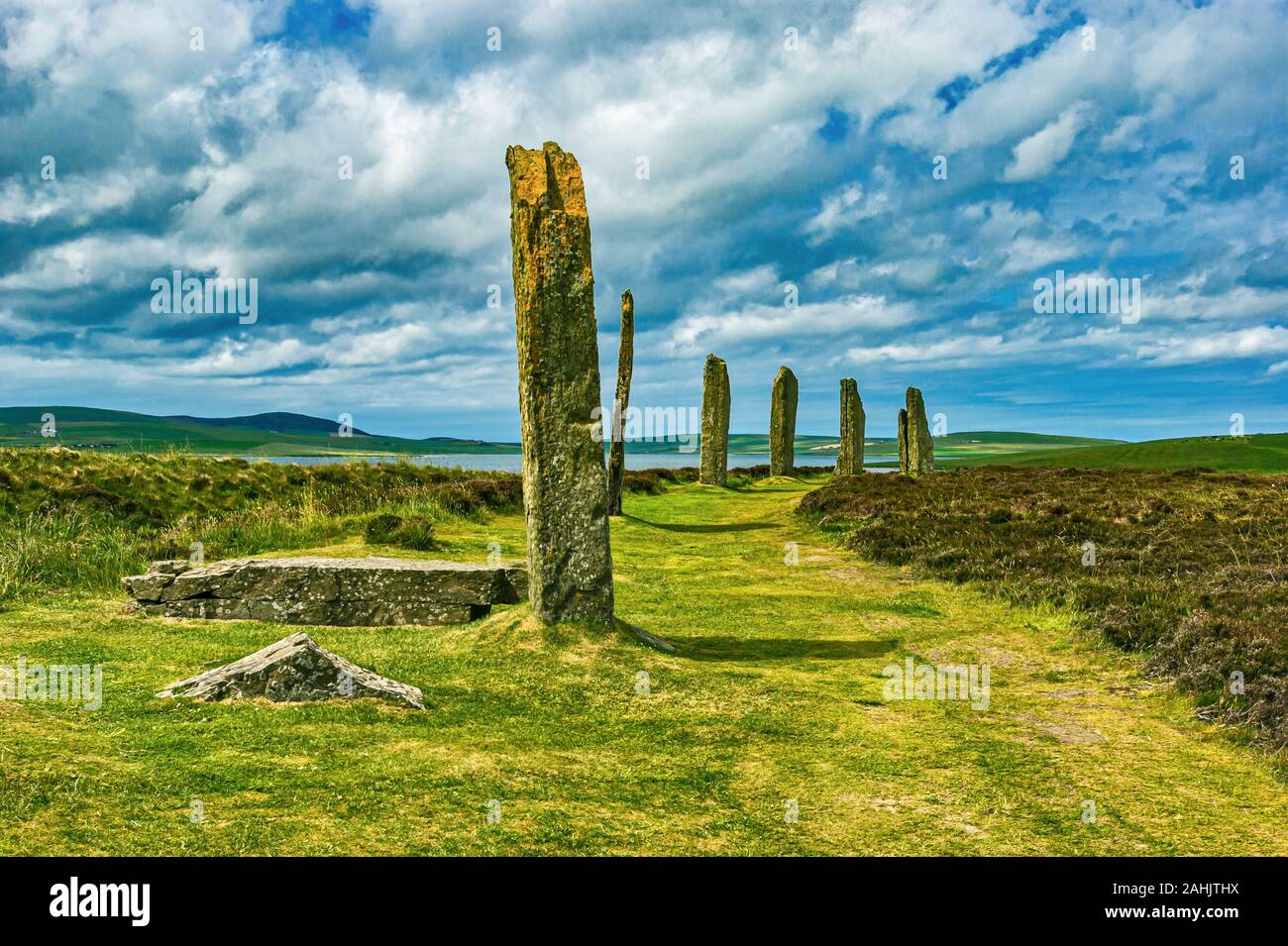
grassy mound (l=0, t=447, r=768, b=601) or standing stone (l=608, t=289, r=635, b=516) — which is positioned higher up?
standing stone (l=608, t=289, r=635, b=516)

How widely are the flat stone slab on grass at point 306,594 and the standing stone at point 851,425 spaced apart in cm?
3453

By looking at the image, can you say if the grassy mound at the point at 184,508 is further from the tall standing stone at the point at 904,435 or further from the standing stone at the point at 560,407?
the tall standing stone at the point at 904,435

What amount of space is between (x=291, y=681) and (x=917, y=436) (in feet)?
132

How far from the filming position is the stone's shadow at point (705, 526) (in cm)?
2511

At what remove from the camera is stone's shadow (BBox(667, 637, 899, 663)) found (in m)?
11.6

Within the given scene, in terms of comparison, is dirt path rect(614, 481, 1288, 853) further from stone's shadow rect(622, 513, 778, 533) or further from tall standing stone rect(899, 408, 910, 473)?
tall standing stone rect(899, 408, 910, 473)

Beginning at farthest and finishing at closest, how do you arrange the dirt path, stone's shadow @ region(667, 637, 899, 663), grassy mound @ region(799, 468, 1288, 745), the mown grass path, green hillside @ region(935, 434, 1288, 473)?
green hillside @ region(935, 434, 1288, 473)
stone's shadow @ region(667, 637, 899, 663)
grassy mound @ region(799, 468, 1288, 745)
the dirt path
the mown grass path

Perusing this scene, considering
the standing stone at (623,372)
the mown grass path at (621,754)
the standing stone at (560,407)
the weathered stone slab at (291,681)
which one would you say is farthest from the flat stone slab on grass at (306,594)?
the standing stone at (623,372)

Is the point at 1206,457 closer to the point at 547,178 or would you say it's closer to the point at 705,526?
the point at 705,526

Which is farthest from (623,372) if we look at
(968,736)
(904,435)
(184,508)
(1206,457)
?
(1206,457)

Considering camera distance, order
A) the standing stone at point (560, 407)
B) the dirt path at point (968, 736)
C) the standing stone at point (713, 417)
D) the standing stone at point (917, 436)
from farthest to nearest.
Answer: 1. the standing stone at point (917, 436)
2. the standing stone at point (713, 417)
3. the standing stone at point (560, 407)
4. the dirt path at point (968, 736)

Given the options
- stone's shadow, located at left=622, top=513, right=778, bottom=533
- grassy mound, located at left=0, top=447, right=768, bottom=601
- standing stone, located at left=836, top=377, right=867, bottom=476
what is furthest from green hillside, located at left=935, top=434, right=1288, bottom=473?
grassy mound, located at left=0, top=447, right=768, bottom=601

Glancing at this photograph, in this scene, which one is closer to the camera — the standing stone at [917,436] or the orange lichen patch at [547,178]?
the orange lichen patch at [547,178]

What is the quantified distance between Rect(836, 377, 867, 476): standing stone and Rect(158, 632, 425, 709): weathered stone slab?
3841 centimetres
